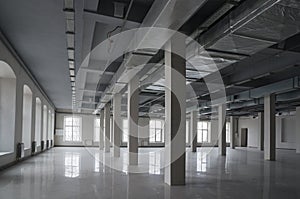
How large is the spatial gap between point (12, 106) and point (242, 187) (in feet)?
20.6

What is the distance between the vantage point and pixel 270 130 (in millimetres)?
11547

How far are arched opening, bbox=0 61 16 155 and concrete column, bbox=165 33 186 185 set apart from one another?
4750 millimetres

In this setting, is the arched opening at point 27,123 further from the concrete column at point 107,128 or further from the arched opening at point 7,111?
the concrete column at point 107,128

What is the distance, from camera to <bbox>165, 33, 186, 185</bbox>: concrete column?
17.3 feet

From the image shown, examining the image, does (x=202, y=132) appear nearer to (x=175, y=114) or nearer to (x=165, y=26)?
(x=175, y=114)

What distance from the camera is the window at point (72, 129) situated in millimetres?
21906

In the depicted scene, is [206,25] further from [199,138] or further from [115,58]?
[199,138]

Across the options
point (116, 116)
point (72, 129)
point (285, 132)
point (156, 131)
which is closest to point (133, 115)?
point (116, 116)

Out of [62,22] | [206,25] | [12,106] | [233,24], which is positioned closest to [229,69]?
[206,25]

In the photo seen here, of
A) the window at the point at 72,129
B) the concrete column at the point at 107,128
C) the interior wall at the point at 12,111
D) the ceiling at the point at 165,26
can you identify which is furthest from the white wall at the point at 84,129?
the ceiling at the point at 165,26

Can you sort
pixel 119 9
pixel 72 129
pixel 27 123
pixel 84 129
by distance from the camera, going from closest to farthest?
pixel 119 9 < pixel 27 123 < pixel 72 129 < pixel 84 129

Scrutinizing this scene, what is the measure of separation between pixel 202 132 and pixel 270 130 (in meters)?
14.2

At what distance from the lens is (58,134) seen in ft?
70.7

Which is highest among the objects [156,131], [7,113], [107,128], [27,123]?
[7,113]
